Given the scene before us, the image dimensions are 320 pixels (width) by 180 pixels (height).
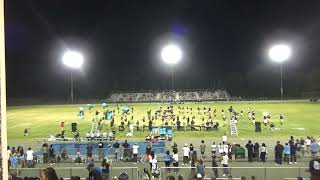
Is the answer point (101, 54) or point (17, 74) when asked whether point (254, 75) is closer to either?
point (101, 54)

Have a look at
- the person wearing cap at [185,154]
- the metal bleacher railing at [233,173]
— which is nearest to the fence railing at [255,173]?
the metal bleacher railing at [233,173]

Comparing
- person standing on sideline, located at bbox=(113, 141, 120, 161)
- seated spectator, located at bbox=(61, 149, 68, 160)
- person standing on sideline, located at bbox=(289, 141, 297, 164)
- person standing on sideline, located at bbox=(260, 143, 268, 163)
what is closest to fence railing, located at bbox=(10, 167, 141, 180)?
person standing on sideline, located at bbox=(113, 141, 120, 161)

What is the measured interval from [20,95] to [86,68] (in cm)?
1159

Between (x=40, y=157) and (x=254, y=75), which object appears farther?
(x=254, y=75)

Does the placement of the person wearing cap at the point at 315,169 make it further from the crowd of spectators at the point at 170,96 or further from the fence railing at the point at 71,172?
the crowd of spectators at the point at 170,96

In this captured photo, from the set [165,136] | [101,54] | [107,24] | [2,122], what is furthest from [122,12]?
[2,122]

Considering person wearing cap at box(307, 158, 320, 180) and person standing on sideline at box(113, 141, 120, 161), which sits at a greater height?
person wearing cap at box(307, 158, 320, 180)

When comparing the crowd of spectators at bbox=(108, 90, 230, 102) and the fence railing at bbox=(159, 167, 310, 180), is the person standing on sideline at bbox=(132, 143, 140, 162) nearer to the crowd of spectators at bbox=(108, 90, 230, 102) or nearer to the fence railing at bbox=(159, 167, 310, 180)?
the fence railing at bbox=(159, 167, 310, 180)

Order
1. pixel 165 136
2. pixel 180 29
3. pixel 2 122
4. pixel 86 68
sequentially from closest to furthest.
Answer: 1. pixel 2 122
2. pixel 165 136
3. pixel 180 29
4. pixel 86 68

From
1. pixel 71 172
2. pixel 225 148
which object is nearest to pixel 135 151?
pixel 225 148

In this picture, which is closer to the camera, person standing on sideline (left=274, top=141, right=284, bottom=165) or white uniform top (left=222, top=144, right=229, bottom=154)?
person standing on sideline (left=274, top=141, right=284, bottom=165)

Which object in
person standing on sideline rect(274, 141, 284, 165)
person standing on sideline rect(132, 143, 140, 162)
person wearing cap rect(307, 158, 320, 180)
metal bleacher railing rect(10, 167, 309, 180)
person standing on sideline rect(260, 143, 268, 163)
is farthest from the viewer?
person standing on sideline rect(132, 143, 140, 162)

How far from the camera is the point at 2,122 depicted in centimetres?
433

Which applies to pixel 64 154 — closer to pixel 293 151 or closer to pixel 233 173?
pixel 233 173
